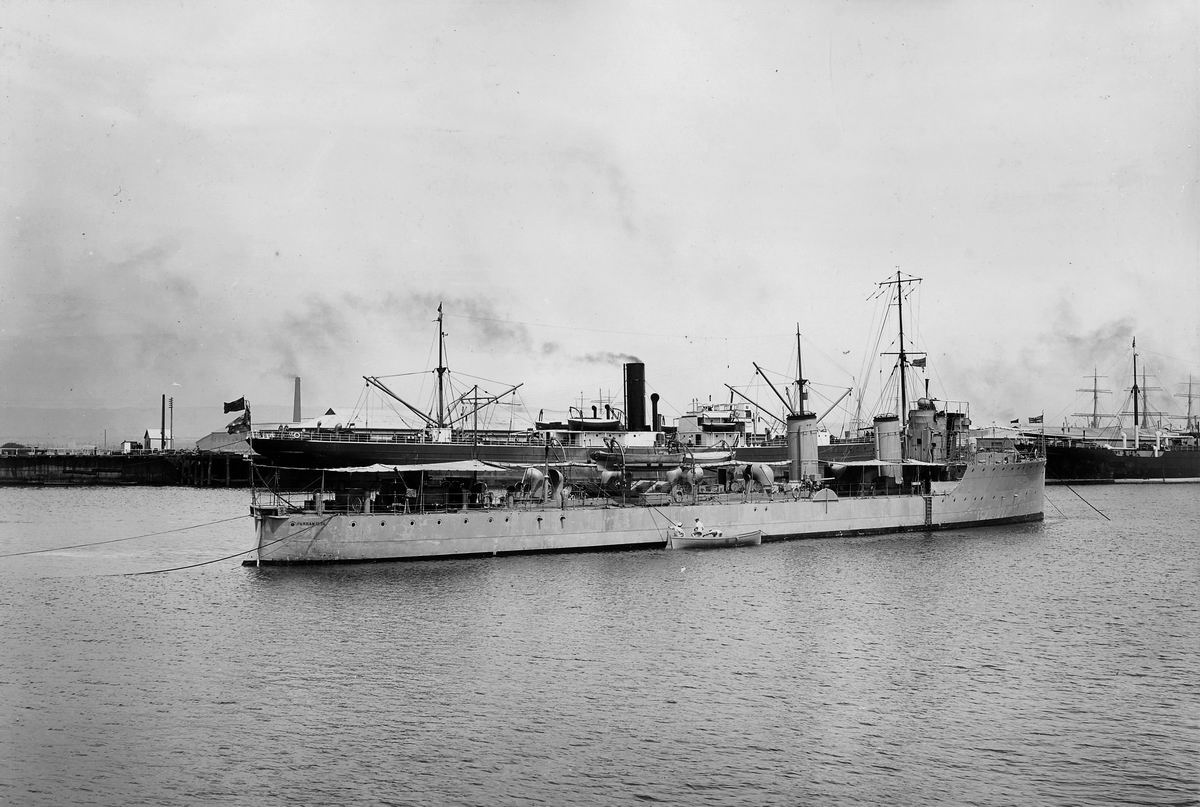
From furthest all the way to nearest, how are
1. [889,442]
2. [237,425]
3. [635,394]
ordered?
[237,425] < [635,394] < [889,442]

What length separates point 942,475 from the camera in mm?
66250

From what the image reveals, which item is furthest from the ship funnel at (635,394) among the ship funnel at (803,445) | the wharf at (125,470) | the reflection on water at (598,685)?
the wharf at (125,470)

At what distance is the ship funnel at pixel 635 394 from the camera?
3194 inches

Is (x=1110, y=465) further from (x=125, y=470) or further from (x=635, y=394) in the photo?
(x=125, y=470)

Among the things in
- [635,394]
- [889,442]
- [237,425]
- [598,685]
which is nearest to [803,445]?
[889,442]

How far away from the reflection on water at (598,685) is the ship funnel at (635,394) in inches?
1545

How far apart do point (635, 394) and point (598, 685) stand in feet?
193

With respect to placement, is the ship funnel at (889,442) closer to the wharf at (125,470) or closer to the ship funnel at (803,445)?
the ship funnel at (803,445)

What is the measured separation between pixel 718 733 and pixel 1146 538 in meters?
49.3

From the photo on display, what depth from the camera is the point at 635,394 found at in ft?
269

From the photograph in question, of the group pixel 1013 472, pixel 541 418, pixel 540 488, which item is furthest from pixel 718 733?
pixel 541 418

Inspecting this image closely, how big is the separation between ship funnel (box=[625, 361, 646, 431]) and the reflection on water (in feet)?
129

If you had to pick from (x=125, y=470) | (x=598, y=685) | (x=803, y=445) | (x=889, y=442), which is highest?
(x=889, y=442)

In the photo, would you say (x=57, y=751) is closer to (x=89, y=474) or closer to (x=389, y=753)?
(x=389, y=753)
